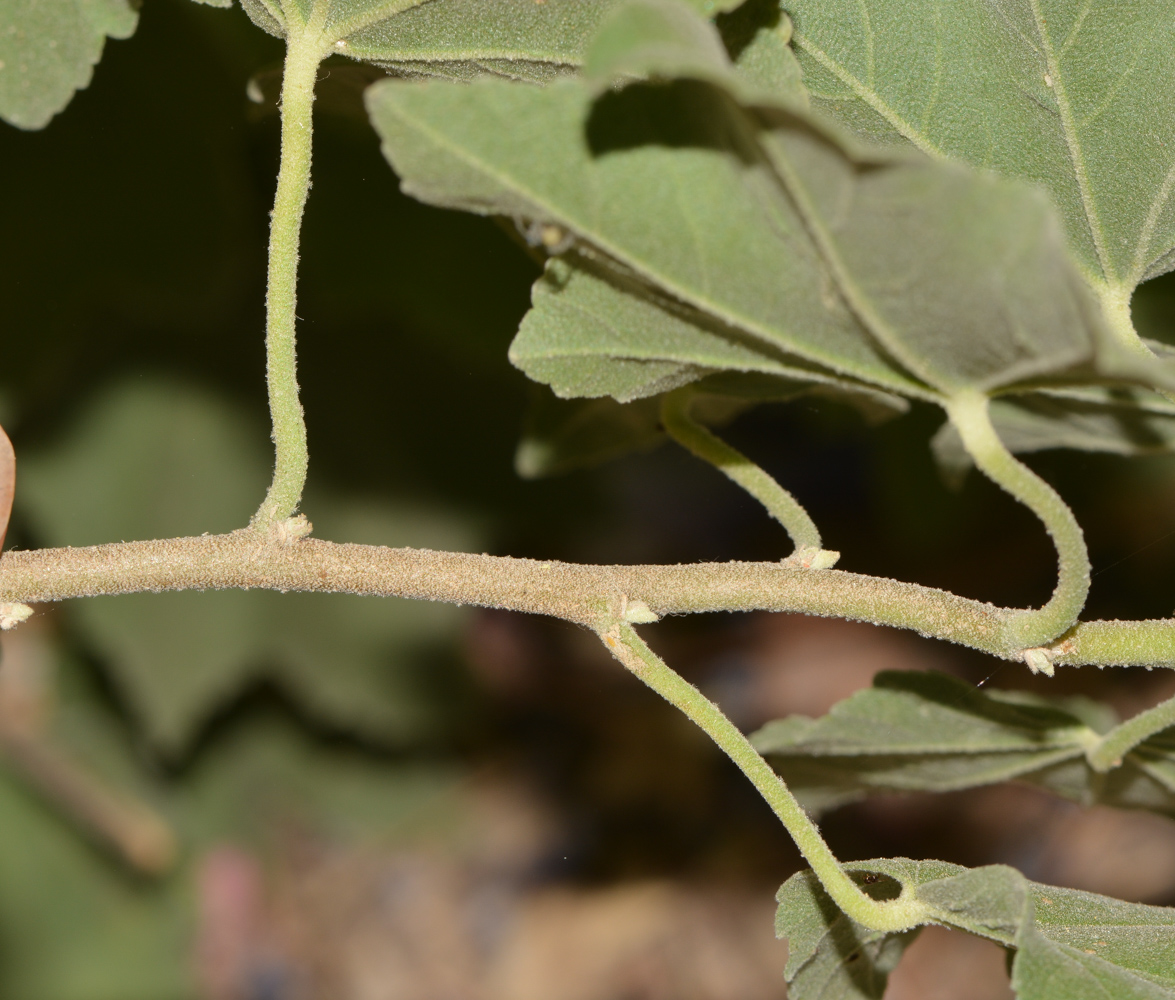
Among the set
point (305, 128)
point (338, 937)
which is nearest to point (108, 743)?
point (338, 937)

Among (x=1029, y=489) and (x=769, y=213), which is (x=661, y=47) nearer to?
(x=769, y=213)

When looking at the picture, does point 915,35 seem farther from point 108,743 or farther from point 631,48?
point 108,743

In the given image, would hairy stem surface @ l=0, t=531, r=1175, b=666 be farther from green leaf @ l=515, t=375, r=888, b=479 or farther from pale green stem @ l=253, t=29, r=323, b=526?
green leaf @ l=515, t=375, r=888, b=479

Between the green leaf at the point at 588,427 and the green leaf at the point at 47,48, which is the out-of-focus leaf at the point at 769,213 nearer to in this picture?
the green leaf at the point at 47,48

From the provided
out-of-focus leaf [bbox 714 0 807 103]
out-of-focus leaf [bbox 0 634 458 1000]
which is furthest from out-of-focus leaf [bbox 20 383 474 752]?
out-of-focus leaf [bbox 714 0 807 103]

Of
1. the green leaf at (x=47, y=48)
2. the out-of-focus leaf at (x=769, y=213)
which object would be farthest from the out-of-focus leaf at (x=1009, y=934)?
the green leaf at (x=47, y=48)

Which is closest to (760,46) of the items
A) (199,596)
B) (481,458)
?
(481,458)
